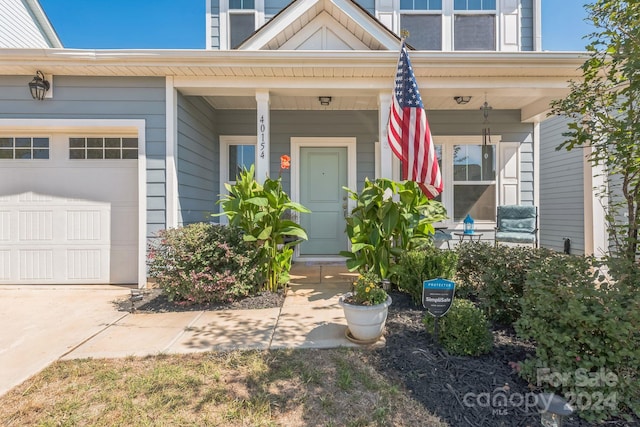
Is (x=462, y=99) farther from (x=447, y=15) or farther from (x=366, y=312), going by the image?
(x=366, y=312)

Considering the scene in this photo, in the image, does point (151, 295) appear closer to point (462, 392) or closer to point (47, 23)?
point (462, 392)

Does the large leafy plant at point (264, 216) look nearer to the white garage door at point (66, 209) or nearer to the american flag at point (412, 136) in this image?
the american flag at point (412, 136)

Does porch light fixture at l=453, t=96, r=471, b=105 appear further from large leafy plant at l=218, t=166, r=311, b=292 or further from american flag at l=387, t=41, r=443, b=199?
large leafy plant at l=218, t=166, r=311, b=292

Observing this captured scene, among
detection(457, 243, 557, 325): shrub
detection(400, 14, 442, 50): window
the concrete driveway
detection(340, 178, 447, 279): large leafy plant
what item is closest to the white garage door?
the concrete driveway

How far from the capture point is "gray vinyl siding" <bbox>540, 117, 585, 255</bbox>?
602 cm

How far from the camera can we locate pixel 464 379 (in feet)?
6.33

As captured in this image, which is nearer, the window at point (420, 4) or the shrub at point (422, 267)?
the shrub at point (422, 267)

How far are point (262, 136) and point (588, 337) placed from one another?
3774mm

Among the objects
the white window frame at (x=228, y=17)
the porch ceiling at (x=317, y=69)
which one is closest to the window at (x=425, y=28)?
the porch ceiling at (x=317, y=69)

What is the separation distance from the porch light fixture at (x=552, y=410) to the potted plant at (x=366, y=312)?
3.58 feet

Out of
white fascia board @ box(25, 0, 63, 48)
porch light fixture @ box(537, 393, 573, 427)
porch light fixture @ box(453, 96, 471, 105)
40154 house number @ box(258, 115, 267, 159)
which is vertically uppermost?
white fascia board @ box(25, 0, 63, 48)

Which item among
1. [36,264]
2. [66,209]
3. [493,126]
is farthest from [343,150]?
[36,264]

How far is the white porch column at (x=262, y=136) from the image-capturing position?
4.18 meters

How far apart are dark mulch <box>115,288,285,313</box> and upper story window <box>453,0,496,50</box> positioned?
17.7 feet
